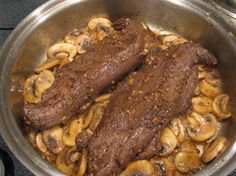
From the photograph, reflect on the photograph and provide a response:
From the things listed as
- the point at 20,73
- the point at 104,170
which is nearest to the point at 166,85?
the point at 104,170

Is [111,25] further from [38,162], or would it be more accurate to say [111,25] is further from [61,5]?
[38,162]

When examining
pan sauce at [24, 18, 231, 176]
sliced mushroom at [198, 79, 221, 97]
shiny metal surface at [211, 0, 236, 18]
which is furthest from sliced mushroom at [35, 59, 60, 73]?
shiny metal surface at [211, 0, 236, 18]

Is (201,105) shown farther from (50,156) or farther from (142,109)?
(50,156)

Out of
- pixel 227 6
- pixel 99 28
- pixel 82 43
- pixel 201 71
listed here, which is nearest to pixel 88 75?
pixel 82 43

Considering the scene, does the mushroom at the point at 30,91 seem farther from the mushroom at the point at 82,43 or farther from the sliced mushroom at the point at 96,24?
the sliced mushroom at the point at 96,24

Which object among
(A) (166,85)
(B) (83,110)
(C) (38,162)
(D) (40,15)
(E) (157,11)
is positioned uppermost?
(E) (157,11)
